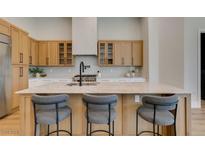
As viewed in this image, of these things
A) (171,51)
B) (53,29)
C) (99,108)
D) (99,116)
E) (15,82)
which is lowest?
(99,116)

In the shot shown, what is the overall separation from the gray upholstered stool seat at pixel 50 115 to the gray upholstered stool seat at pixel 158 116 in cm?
102

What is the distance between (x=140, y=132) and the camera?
8.84 ft

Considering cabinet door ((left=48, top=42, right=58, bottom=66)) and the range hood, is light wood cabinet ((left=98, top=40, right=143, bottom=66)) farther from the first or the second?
cabinet door ((left=48, top=42, right=58, bottom=66))

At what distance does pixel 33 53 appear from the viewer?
5602 millimetres

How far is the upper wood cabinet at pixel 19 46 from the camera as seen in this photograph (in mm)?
4324

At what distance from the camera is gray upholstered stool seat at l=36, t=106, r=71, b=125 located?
7.20 ft

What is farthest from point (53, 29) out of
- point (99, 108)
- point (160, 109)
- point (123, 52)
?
point (160, 109)

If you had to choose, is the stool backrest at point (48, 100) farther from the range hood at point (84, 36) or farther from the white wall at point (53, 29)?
the white wall at point (53, 29)

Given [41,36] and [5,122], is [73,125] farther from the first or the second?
[41,36]

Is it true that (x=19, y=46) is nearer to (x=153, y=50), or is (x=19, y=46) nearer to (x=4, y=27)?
(x=4, y=27)

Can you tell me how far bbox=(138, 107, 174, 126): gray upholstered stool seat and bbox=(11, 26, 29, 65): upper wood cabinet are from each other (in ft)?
11.4

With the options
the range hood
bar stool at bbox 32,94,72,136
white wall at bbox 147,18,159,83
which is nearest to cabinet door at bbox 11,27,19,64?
the range hood

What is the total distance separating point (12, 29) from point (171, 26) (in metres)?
4.33

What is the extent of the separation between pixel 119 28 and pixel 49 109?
4.64 meters
